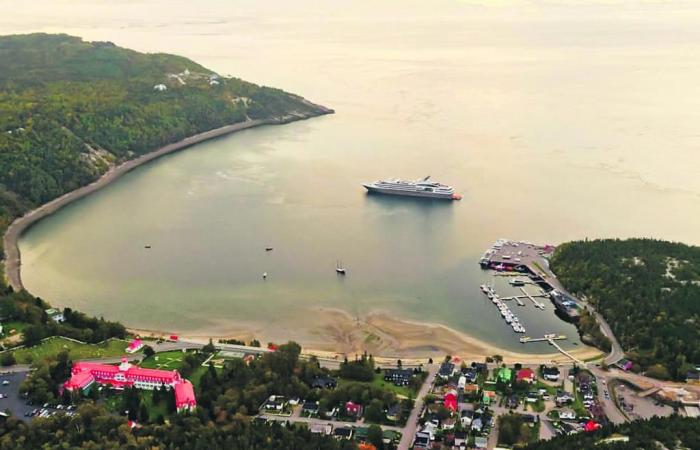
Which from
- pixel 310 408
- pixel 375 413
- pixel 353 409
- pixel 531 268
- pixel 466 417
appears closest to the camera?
pixel 375 413

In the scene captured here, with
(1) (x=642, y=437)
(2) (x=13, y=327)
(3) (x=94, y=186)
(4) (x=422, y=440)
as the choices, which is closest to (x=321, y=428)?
(4) (x=422, y=440)

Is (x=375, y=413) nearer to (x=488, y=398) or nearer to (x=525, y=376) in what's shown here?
(x=488, y=398)

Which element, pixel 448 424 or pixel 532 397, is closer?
pixel 448 424

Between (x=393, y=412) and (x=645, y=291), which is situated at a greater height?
(x=645, y=291)

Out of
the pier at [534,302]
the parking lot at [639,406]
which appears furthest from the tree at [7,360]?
the pier at [534,302]

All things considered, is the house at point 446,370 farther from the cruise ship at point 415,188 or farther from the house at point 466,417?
the cruise ship at point 415,188

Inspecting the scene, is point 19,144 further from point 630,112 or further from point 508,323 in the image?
point 630,112

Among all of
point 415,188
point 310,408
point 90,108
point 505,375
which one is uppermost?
point 90,108
